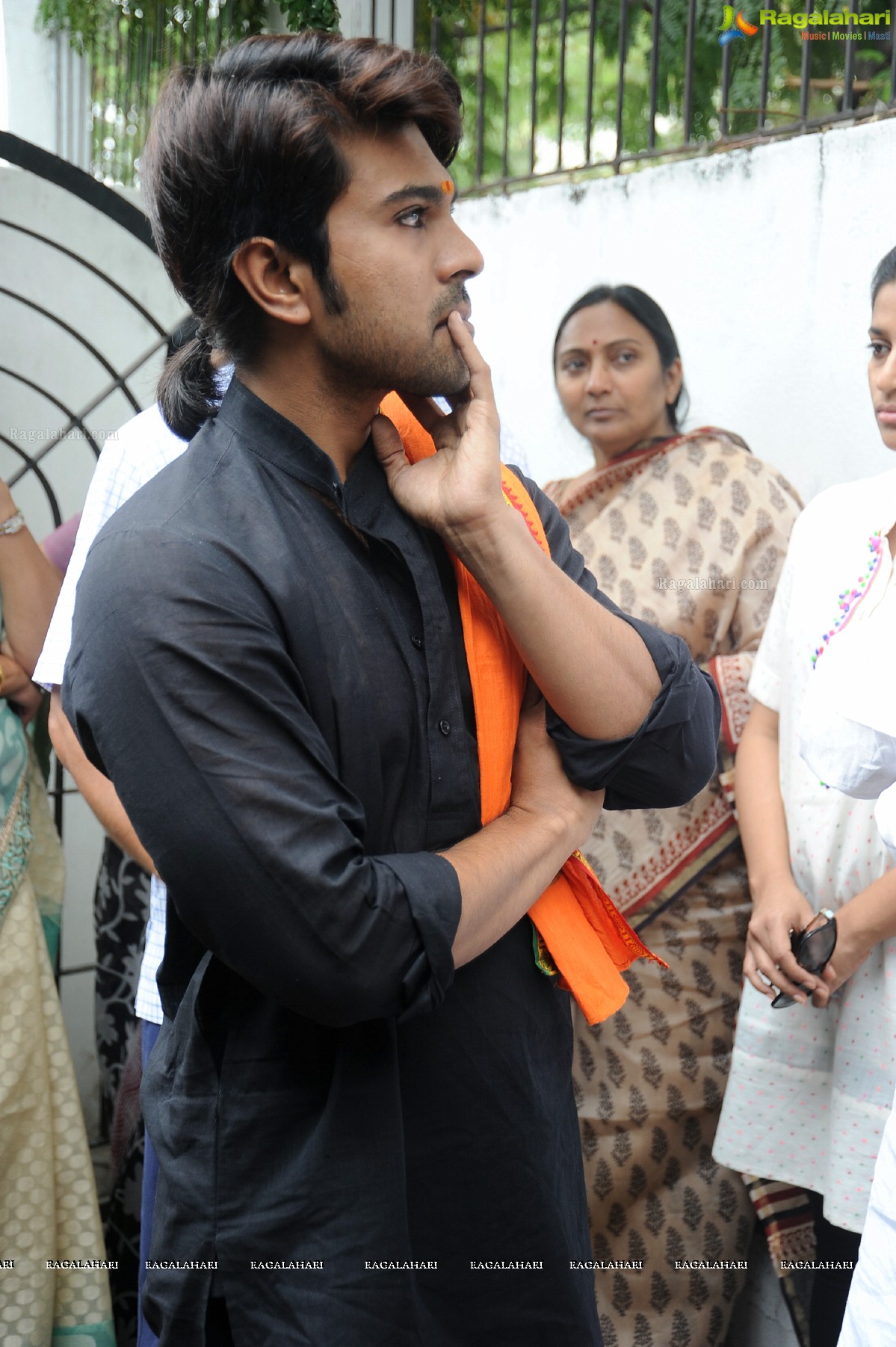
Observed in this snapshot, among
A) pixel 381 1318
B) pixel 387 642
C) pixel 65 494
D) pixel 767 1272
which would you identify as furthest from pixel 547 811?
pixel 65 494

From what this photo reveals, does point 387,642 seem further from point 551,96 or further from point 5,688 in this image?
point 551,96

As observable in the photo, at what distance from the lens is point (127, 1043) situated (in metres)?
2.71

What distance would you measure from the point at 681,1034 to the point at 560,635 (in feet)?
5.15

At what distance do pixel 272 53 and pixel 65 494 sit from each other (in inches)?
106

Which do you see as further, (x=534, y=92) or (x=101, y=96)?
(x=101, y=96)

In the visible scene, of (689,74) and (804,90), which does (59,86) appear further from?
(804,90)

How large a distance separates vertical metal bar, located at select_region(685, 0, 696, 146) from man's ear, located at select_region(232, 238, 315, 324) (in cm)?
207

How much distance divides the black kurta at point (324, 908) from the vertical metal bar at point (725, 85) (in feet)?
6.56

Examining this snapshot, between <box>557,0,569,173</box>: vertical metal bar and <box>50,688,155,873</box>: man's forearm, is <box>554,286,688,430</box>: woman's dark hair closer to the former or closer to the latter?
<box>557,0,569,173</box>: vertical metal bar

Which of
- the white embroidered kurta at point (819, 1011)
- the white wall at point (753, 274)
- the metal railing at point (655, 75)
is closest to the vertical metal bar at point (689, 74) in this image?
the metal railing at point (655, 75)

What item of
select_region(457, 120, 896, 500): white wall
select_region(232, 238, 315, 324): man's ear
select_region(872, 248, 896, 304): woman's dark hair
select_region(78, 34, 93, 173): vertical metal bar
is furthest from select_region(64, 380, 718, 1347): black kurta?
select_region(78, 34, 93, 173): vertical metal bar

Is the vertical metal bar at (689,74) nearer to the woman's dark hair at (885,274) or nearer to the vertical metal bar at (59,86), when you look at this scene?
the woman's dark hair at (885,274)

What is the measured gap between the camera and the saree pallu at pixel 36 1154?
2.33m

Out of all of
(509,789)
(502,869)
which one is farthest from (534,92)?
(502,869)
